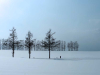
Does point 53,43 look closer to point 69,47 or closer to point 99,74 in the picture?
point 99,74

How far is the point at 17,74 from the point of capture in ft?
35.2

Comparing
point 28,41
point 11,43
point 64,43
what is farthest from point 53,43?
point 64,43

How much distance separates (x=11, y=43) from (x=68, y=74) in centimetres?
2855

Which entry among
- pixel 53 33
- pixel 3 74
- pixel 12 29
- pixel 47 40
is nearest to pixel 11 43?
pixel 12 29

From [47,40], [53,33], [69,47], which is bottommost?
[69,47]

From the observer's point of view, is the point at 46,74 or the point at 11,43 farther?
the point at 11,43

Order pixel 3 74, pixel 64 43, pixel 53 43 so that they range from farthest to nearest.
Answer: pixel 64 43, pixel 53 43, pixel 3 74

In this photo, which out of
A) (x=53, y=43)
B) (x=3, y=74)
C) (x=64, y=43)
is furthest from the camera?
(x=64, y=43)

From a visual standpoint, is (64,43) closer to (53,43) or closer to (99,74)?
Result: (53,43)

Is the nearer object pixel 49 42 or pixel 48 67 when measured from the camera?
pixel 48 67

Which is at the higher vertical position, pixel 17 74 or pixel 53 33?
pixel 53 33

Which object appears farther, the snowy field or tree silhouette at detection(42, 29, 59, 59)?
tree silhouette at detection(42, 29, 59, 59)

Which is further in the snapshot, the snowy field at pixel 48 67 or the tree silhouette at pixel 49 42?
the tree silhouette at pixel 49 42

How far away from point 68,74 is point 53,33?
2395 cm
